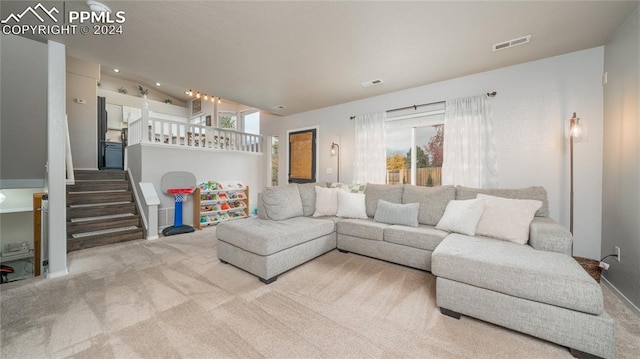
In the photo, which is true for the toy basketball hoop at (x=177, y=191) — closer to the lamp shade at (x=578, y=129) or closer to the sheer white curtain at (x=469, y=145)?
the sheer white curtain at (x=469, y=145)

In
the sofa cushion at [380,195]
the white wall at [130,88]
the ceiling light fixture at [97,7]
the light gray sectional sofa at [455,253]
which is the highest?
the white wall at [130,88]

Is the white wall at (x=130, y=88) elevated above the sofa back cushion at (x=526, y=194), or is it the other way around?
the white wall at (x=130, y=88)

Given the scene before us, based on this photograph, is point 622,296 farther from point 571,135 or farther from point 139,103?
point 139,103

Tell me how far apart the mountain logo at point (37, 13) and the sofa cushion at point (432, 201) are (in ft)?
14.1

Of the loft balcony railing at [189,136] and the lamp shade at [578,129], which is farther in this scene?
the loft balcony railing at [189,136]

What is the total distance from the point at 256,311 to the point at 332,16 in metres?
2.63

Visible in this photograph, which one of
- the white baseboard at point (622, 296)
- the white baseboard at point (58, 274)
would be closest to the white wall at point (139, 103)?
the white baseboard at point (58, 274)

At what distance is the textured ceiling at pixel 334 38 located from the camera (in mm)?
1984

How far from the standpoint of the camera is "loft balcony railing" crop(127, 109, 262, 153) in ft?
14.8

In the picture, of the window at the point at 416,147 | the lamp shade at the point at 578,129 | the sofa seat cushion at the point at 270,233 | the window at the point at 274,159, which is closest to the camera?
the sofa seat cushion at the point at 270,233

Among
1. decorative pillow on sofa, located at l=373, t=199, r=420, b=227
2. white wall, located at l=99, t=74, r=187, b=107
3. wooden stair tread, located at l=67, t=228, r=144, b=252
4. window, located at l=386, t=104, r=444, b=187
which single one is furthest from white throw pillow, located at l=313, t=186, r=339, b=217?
white wall, located at l=99, t=74, r=187, b=107

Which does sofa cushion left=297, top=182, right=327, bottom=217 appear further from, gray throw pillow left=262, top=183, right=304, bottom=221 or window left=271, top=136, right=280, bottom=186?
window left=271, top=136, right=280, bottom=186

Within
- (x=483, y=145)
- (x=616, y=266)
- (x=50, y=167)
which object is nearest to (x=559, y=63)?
(x=483, y=145)

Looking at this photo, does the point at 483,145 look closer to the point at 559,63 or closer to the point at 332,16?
the point at 559,63
